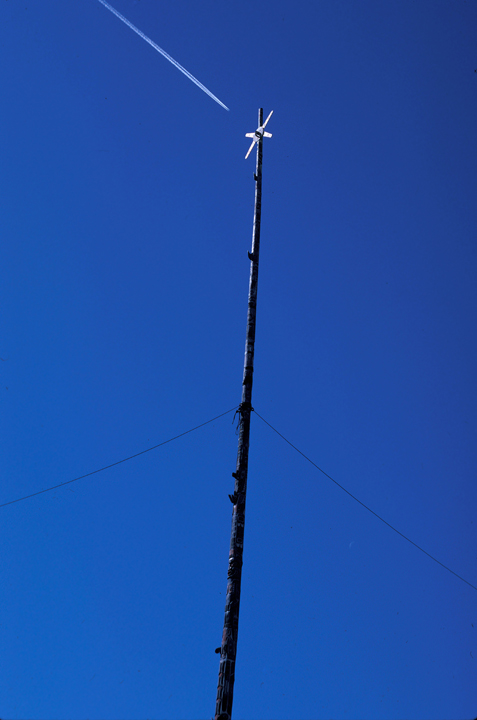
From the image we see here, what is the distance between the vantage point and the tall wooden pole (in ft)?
19.7

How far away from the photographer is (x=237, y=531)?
7.23 meters

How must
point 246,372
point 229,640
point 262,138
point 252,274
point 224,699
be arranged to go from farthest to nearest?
point 262,138, point 252,274, point 246,372, point 229,640, point 224,699

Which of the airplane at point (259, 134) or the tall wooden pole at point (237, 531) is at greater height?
the airplane at point (259, 134)

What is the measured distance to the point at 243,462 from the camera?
7902 mm

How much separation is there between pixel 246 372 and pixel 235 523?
2.68m

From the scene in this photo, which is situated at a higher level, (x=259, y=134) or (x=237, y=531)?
(x=259, y=134)

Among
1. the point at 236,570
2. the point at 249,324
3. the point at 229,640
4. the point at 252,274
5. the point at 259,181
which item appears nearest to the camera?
the point at 229,640

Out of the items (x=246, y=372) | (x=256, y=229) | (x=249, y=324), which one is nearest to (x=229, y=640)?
(x=246, y=372)

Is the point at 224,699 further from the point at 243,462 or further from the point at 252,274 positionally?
the point at 252,274

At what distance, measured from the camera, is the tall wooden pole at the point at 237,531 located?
6.00m

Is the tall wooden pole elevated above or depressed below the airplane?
below

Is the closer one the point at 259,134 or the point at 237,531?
the point at 237,531

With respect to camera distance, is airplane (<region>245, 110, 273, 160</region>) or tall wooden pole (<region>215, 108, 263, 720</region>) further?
airplane (<region>245, 110, 273, 160</region>)

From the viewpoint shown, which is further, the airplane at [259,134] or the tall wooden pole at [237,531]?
the airplane at [259,134]
